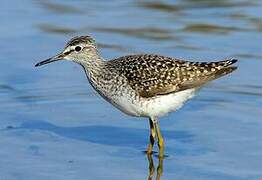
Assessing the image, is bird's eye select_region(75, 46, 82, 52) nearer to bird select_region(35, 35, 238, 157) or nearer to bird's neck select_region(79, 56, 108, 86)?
bird's neck select_region(79, 56, 108, 86)

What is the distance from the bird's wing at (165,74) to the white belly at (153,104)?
0.22 ft

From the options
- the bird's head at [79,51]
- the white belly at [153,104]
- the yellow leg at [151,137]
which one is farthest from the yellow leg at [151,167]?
the bird's head at [79,51]

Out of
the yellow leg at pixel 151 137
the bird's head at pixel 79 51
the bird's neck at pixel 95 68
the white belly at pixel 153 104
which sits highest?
the bird's head at pixel 79 51

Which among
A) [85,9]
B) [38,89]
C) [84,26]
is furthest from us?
[85,9]

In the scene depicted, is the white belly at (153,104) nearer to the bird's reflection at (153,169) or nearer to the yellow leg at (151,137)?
the yellow leg at (151,137)

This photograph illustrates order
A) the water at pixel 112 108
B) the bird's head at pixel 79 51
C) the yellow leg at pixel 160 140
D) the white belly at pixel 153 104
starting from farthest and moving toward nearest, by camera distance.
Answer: the bird's head at pixel 79 51
the yellow leg at pixel 160 140
the white belly at pixel 153 104
the water at pixel 112 108

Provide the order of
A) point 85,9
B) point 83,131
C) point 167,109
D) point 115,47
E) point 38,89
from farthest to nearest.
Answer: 1. point 85,9
2. point 115,47
3. point 38,89
4. point 83,131
5. point 167,109

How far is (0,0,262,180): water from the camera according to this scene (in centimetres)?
1096

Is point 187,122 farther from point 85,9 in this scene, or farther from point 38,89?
point 85,9

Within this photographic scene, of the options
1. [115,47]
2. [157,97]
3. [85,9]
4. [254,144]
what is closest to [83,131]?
[157,97]

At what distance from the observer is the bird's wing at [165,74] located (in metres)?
11.4

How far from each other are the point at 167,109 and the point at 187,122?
1.14 metres

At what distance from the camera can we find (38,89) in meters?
13.8

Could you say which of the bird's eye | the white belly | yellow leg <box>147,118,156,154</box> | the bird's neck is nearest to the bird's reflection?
yellow leg <box>147,118,156,154</box>
